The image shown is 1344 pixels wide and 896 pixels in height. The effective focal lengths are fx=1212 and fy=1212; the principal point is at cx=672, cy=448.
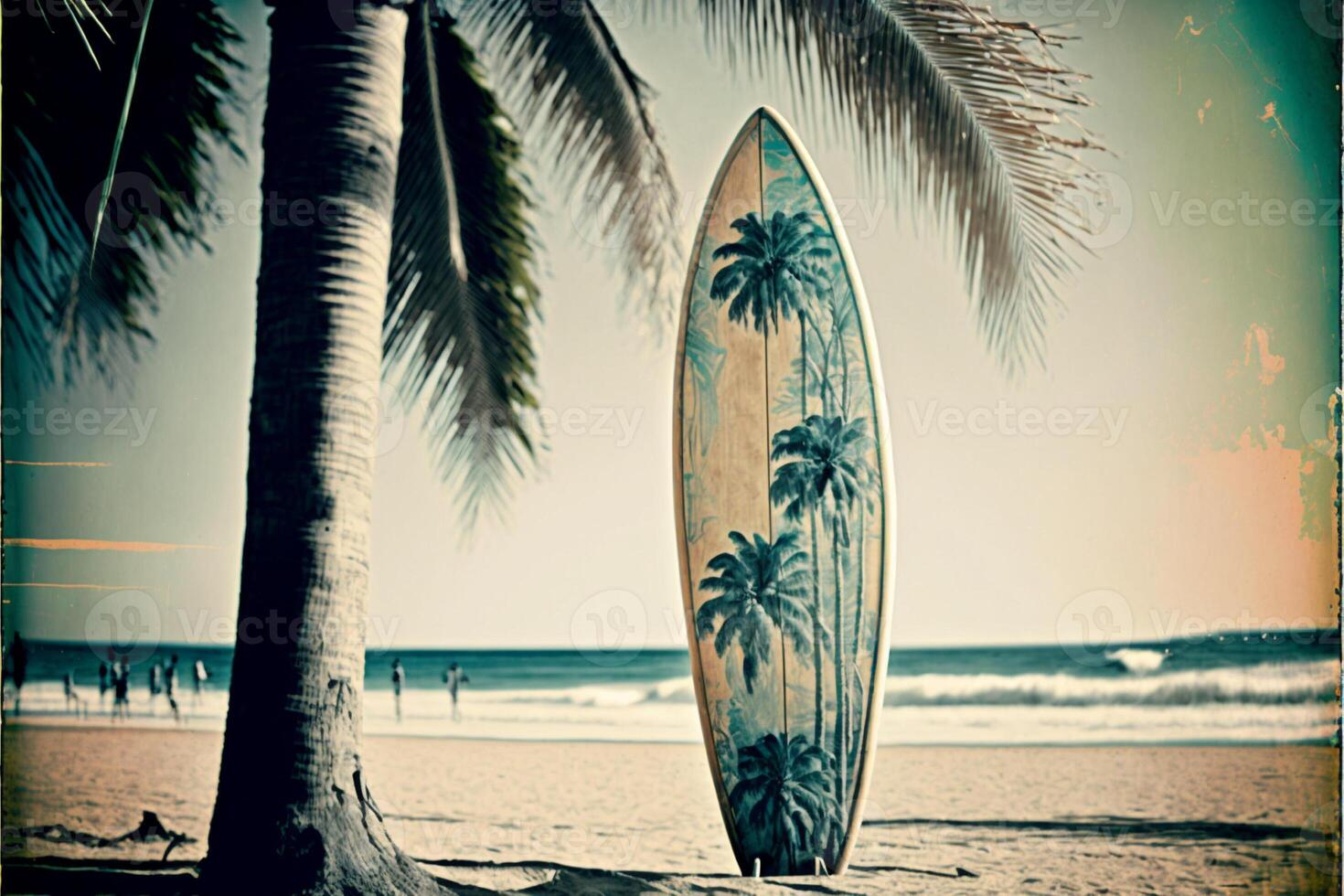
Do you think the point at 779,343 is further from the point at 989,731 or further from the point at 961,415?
the point at 989,731

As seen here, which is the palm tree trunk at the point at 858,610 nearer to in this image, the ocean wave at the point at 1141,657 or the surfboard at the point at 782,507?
the surfboard at the point at 782,507

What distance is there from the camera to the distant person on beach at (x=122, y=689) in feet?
9.62

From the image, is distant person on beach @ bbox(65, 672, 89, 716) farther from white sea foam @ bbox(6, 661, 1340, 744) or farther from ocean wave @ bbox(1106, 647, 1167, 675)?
ocean wave @ bbox(1106, 647, 1167, 675)

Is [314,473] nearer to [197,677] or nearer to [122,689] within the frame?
[197,677]

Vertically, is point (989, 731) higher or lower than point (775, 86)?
lower

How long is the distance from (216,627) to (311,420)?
557 millimetres

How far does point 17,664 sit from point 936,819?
224cm

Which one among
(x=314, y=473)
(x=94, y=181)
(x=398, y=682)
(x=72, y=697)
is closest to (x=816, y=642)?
(x=398, y=682)

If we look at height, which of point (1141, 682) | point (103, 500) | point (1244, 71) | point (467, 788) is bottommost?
point (467, 788)

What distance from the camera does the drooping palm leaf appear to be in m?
2.96

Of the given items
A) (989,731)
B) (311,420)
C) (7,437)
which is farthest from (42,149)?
(989,731)

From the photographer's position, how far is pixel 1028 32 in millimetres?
2898

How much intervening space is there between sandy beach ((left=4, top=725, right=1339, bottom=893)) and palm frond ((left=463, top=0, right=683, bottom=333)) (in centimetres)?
115

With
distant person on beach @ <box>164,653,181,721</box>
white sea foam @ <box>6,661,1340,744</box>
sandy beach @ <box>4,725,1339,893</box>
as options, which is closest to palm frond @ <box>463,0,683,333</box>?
white sea foam @ <box>6,661,1340,744</box>
